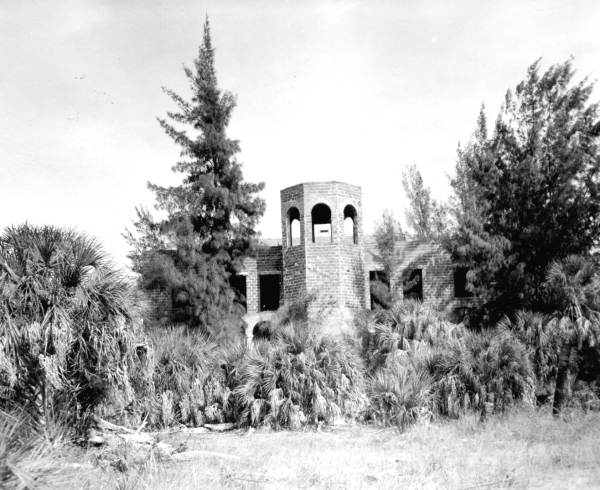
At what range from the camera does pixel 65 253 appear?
12688 mm

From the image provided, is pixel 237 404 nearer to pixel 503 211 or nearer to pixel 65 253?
pixel 65 253

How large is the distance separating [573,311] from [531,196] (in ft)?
27.1

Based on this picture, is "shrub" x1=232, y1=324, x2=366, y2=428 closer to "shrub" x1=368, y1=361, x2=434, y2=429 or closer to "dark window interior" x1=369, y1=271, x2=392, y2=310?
"shrub" x1=368, y1=361, x2=434, y2=429

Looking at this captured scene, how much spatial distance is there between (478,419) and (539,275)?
10442mm

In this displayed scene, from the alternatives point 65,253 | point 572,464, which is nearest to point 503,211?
point 572,464

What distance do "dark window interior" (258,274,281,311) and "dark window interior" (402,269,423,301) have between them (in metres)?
6.48

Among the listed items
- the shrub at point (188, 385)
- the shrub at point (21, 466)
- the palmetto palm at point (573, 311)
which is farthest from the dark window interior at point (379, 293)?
the shrub at point (21, 466)

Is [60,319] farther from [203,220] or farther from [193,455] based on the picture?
[203,220]

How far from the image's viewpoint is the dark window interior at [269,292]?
32469mm

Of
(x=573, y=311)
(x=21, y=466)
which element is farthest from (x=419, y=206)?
(x=21, y=466)

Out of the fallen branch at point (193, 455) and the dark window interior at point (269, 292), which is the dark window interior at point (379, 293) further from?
the fallen branch at point (193, 455)

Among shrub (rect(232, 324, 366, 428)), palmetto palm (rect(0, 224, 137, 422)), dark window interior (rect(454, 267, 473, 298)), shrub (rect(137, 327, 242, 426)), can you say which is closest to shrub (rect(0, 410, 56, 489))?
palmetto palm (rect(0, 224, 137, 422))

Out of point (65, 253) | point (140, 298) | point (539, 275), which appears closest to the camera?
point (65, 253)

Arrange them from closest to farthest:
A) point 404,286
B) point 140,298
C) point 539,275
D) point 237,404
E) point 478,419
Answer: point 140,298 → point 478,419 → point 237,404 → point 539,275 → point 404,286
